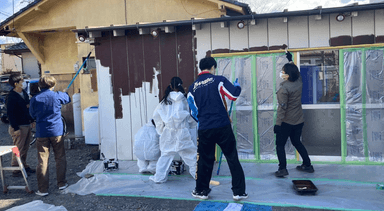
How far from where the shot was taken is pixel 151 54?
6.20m

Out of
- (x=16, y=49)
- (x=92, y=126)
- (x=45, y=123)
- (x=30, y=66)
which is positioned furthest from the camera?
(x=30, y=66)

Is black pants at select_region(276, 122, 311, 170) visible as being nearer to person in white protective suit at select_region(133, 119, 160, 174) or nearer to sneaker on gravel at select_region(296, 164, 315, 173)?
sneaker on gravel at select_region(296, 164, 315, 173)

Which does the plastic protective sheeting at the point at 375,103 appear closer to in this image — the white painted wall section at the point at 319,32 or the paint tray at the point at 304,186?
the white painted wall section at the point at 319,32

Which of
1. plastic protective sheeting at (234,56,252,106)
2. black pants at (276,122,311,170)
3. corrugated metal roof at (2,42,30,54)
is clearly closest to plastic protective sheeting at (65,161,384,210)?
black pants at (276,122,311,170)

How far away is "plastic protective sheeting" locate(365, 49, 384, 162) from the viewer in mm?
5339

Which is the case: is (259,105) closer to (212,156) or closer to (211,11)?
(212,156)

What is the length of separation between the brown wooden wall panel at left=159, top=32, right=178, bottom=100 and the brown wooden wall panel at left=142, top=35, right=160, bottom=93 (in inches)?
3.3

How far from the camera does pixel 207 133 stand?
13.9 feet

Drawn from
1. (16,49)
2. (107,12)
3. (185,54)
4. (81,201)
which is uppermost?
(16,49)

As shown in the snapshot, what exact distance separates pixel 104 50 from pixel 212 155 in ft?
11.2

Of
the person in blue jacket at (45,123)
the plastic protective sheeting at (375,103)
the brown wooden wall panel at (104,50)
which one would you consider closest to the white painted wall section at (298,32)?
the plastic protective sheeting at (375,103)

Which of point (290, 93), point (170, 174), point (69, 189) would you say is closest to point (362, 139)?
point (290, 93)

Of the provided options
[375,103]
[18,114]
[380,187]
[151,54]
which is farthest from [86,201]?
[375,103]

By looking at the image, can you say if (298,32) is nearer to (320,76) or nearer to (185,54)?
(320,76)
